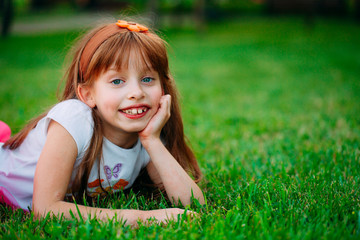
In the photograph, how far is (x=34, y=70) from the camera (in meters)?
8.85

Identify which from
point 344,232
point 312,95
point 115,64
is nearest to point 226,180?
point 344,232

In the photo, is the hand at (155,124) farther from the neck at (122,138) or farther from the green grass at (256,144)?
the green grass at (256,144)

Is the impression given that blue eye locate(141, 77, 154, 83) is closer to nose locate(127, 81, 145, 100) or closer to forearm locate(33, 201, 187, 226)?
nose locate(127, 81, 145, 100)

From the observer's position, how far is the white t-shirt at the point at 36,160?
2023 millimetres

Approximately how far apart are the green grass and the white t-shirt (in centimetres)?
11

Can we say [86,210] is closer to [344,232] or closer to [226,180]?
[226,180]

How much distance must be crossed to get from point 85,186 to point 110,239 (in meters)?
0.57

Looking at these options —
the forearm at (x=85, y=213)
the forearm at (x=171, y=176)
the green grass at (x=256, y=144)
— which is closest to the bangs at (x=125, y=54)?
the green grass at (x=256, y=144)

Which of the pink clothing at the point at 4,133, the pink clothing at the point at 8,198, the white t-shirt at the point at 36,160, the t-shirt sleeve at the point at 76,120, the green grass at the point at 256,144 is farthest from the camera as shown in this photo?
the pink clothing at the point at 4,133

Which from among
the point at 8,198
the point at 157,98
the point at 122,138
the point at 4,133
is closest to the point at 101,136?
the point at 122,138

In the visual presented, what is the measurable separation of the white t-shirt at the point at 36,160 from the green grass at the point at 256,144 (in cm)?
11

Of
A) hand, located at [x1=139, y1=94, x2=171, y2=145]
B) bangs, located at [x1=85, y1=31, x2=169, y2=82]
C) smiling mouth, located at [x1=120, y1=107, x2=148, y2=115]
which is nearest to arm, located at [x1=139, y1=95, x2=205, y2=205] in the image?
hand, located at [x1=139, y1=94, x2=171, y2=145]

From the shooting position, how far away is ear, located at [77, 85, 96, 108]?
6.89ft

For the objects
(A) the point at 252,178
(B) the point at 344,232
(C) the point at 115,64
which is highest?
(C) the point at 115,64
